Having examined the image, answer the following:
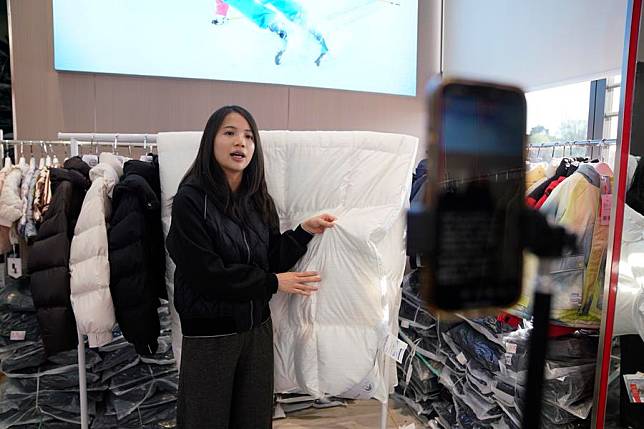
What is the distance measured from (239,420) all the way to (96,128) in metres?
1.57

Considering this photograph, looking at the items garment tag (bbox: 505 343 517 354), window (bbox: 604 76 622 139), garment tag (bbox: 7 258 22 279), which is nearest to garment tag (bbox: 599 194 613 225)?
window (bbox: 604 76 622 139)

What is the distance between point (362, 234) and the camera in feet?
4.37

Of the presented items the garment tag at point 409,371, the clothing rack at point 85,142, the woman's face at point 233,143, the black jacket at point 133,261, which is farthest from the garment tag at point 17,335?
the garment tag at point 409,371

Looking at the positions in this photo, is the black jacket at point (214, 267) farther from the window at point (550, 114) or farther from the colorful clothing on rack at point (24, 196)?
the window at point (550, 114)

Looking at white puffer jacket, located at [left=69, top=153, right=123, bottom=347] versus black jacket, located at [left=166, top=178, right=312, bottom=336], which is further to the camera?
white puffer jacket, located at [left=69, top=153, right=123, bottom=347]

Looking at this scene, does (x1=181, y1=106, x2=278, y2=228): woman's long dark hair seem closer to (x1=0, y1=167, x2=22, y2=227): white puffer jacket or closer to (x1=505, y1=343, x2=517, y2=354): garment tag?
(x1=0, y1=167, x2=22, y2=227): white puffer jacket

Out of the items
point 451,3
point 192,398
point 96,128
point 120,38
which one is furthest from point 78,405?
point 451,3

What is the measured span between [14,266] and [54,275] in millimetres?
333

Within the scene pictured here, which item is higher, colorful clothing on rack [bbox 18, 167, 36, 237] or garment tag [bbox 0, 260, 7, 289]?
colorful clothing on rack [bbox 18, 167, 36, 237]

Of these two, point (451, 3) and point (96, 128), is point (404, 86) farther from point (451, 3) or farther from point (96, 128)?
point (96, 128)

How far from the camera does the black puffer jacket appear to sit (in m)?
1.41

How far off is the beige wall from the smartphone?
1.69 meters

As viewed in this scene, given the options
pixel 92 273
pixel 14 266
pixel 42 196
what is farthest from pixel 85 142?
pixel 92 273

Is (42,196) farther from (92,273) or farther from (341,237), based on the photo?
(341,237)
